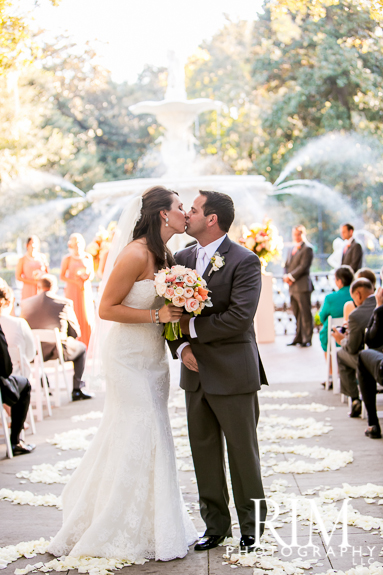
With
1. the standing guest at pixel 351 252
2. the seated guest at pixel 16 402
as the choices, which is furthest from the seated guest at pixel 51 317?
the standing guest at pixel 351 252

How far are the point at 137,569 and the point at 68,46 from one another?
26.5 m

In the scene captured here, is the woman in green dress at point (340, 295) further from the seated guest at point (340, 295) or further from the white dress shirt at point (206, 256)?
the white dress shirt at point (206, 256)

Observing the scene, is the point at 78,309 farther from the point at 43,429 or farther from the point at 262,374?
the point at 262,374

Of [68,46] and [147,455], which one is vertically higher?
[68,46]

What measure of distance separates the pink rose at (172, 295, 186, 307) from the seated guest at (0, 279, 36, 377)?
3.31m

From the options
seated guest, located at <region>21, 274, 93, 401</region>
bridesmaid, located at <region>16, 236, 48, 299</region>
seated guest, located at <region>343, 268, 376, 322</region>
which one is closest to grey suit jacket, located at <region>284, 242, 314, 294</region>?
seated guest, located at <region>343, 268, 376, 322</region>

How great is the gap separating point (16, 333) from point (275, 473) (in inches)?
116

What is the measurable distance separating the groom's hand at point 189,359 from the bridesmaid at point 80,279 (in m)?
6.62

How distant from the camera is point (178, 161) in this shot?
1431cm

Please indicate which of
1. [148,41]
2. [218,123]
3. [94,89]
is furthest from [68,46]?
[218,123]

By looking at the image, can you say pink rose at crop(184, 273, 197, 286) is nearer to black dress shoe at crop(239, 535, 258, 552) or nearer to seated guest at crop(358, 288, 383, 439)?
black dress shoe at crop(239, 535, 258, 552)

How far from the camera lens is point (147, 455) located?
11.8ft

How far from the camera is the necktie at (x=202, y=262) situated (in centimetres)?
361

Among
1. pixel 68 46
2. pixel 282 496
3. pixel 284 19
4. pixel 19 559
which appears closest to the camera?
pixel 19 559
